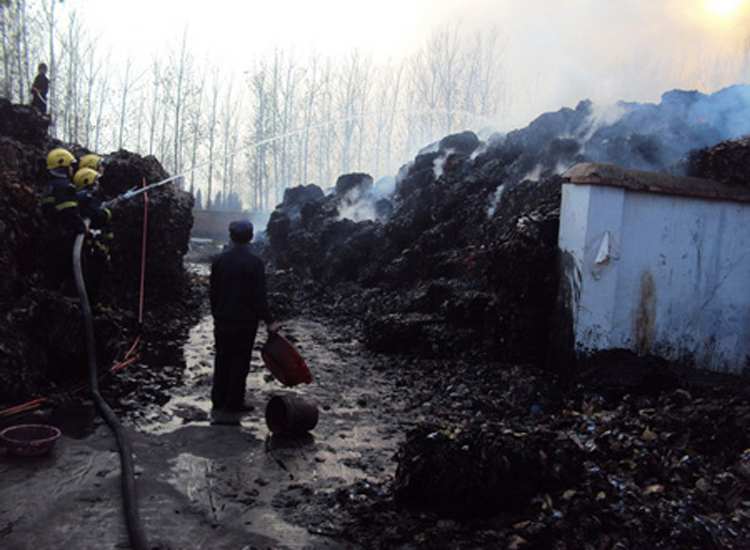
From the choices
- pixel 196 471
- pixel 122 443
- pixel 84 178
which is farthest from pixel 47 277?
pixel 196 471

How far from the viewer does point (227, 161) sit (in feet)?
180

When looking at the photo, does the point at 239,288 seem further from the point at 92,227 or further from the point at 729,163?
the point at 729,163

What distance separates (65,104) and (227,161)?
68.0 ft

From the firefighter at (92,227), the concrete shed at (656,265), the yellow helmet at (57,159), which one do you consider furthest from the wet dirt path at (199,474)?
the yellow helmet at (57,159)

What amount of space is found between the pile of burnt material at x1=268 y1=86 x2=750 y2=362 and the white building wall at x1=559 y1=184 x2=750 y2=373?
0.65 meters

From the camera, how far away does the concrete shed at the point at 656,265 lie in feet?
20.4

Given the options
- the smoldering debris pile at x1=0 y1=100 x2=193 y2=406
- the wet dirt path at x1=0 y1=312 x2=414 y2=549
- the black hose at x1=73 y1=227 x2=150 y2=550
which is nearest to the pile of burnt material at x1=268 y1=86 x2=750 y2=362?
the wet dirt path at x1=0 y1=312 x2=414 y2=549

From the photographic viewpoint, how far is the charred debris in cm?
351

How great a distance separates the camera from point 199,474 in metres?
4.16

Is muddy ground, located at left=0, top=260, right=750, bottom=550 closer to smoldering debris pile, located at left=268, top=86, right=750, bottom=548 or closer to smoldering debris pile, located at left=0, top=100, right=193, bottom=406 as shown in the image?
smoldering debris pile, located at left=268, top=86, right=750, bottom=548

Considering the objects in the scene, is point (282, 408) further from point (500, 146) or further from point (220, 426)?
point (500, 146)

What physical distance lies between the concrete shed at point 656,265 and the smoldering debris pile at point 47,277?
5300mm

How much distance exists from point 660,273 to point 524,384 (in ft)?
6.55

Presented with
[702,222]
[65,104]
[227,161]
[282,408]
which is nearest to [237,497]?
[282,408]
